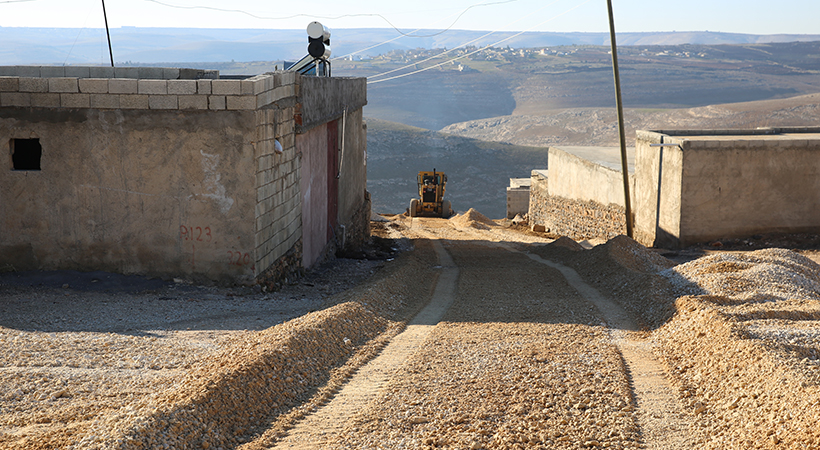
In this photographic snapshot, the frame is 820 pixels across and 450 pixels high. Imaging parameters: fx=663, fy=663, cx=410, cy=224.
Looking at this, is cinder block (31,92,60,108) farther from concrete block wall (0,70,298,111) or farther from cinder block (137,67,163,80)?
cinder block (137,67,163,80)

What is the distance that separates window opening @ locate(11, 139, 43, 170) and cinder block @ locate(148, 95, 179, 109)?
244cm

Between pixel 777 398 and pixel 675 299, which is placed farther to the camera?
pixel 675 299

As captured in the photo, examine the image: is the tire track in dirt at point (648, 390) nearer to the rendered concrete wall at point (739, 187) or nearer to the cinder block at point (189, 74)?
the rendered concrete wall at point (739, 187)

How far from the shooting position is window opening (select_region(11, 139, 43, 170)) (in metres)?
11.3

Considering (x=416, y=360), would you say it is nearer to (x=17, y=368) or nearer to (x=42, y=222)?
(x=17, y=368)

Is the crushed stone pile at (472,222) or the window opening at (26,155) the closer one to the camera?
the window opening at (26,155)

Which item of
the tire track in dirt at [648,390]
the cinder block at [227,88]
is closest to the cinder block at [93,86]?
the cinder block at [227,88]

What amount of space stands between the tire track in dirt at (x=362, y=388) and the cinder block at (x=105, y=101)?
5.80 meters

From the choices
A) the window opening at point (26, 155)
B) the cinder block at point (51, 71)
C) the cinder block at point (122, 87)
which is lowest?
the window opening at point (26, 155)

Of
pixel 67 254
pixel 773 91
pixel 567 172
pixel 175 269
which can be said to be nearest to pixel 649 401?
pixel 175 269

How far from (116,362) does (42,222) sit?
189 inches

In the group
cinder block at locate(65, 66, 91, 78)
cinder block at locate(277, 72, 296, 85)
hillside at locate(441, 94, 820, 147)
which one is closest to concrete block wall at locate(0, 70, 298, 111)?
cinder block at locate(277, 72, 296, 85)

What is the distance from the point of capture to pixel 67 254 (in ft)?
36.2

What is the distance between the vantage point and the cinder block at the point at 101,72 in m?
14.1
